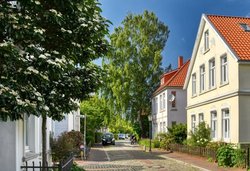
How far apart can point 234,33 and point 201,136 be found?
7.06m

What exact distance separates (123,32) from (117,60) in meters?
3.52

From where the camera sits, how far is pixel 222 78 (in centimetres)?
2616

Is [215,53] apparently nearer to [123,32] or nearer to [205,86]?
[205,86]

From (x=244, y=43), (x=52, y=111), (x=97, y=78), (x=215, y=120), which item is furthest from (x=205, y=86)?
(x=52, y=111)

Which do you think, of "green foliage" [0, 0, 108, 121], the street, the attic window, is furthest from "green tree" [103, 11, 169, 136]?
"green foliage" [0, 0, 108, 121]

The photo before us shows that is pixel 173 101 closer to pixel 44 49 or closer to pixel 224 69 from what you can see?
pixel 224 69

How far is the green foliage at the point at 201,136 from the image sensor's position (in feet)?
89.5

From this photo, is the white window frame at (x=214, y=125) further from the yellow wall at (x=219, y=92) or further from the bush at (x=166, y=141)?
the bush at (x=166, y=141)

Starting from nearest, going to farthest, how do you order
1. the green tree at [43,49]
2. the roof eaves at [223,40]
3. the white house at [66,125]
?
the green tree at [43,49]
the roof eaves at [223,40]
the white house at [66,125]

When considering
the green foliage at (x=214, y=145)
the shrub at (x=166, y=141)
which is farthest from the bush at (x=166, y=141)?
the green foliage at (x=214, y=145)

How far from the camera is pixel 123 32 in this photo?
50750 mm

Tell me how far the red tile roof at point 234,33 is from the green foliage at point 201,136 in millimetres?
5942

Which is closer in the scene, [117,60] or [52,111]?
[52,111]

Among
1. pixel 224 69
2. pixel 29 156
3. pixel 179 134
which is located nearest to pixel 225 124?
pixel 224 69
